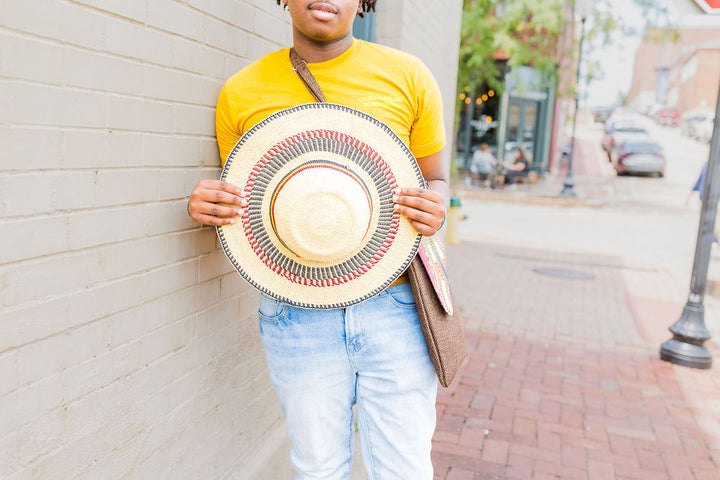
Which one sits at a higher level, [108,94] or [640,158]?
[640,158]

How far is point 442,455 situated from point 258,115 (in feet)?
8.05

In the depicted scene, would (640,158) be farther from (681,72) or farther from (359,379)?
(681,72)

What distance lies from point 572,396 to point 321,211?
3.47m

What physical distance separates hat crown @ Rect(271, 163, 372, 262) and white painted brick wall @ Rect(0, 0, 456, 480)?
491 millimetres

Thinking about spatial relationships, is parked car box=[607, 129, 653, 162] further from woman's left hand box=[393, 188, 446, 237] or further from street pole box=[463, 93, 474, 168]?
woman's left hand box=[393, 188, 446, 237]

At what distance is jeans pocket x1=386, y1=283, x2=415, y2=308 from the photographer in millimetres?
1850

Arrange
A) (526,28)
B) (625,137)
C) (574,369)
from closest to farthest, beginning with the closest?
(574,369), (526,28), (625,137)

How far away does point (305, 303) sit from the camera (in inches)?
69.4

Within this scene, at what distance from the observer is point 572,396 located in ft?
14.4

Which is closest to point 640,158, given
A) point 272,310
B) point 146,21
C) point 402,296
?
point 402,296

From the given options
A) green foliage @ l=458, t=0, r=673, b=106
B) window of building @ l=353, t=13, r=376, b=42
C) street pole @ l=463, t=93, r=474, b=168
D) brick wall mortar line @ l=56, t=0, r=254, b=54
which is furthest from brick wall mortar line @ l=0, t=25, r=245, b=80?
street pole @ l=463, t=93, r=474, b=168

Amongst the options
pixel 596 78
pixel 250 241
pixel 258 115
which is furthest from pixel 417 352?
pixel 596 78

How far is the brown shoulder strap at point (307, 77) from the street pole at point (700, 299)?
4340 millimetres

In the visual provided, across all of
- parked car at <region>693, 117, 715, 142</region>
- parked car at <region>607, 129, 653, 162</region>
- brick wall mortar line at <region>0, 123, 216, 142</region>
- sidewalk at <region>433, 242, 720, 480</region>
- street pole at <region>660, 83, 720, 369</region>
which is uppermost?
parked car at <region>693, 117, 715, 142</region>
